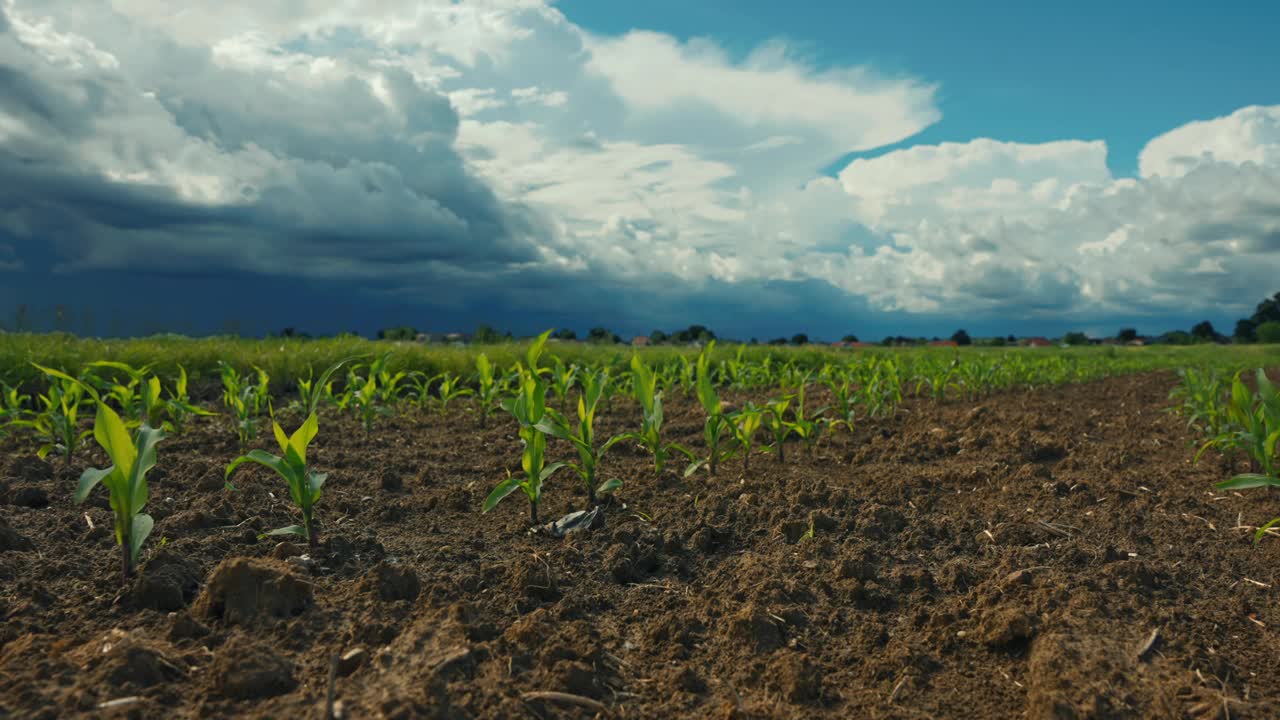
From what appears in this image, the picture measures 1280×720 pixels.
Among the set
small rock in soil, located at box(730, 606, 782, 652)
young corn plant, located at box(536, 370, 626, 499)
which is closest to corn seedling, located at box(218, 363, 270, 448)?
young corn plant, located at box(536, 370, 626, 499)

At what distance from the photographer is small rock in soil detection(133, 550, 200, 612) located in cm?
209

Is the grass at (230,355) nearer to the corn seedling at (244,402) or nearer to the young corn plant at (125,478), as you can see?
the corn seedling at (244,402)

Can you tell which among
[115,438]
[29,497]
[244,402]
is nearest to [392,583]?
[115,438]

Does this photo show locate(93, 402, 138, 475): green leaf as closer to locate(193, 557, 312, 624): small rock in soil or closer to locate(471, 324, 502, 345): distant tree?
locate(193, 557, 312, 624): small rock in soil

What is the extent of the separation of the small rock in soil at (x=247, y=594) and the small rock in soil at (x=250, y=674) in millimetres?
246

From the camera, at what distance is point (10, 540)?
8.16 ft

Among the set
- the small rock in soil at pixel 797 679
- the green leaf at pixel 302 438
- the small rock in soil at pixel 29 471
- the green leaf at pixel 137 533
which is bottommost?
the small rock in soil at pixel 797 679

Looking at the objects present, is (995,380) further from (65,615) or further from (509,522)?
(65,615)

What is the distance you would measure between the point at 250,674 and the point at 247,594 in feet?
1.29

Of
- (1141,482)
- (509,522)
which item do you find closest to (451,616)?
(509,522)

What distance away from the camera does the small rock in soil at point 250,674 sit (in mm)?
1677

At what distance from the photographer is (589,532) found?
9.04 ft

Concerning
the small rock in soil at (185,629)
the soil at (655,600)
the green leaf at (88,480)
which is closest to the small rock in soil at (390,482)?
the soil at (655,600)

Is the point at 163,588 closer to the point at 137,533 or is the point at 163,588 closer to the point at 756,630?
the point at 137,533
